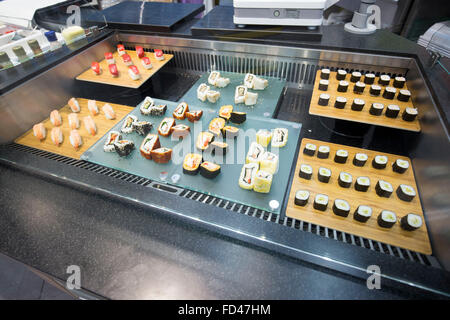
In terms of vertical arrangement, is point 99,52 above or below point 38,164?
above

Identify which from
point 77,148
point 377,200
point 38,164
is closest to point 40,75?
point 77,148

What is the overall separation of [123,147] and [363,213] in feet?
4.41

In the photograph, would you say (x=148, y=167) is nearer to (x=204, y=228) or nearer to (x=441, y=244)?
(x=204, y=228)

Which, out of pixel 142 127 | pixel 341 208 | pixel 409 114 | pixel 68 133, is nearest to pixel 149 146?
pixel 142 127

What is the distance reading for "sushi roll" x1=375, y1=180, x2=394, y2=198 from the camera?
3.90ft

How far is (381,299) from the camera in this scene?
0.80 metres

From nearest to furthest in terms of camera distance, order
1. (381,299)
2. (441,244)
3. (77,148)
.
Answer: (381,299) → (441,244) → (77,148)

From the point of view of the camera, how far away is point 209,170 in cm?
131

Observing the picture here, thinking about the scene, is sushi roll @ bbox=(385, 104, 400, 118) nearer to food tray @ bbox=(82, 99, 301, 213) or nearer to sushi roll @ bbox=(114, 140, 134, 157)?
food tray @ bbox=(82, 99, 301, 213)

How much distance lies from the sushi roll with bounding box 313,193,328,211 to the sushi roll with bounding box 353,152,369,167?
0.35 m

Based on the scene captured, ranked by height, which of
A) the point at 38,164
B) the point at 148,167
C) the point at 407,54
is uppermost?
the point at 407,54

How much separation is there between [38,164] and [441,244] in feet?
6.33

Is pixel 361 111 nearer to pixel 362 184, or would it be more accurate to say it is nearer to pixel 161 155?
pixel 362 184

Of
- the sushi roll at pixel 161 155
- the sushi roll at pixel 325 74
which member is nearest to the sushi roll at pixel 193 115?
the sushi roll at pixel 161 155
